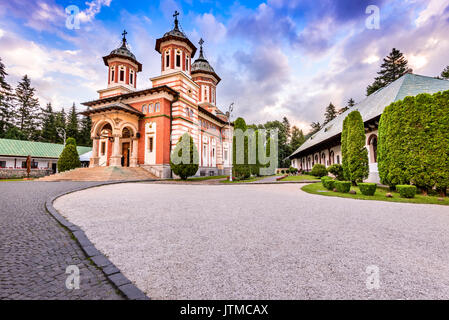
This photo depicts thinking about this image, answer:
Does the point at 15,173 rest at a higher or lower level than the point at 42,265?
higher

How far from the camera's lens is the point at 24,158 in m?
29.5

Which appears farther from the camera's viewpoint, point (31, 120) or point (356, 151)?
point (31, 120)

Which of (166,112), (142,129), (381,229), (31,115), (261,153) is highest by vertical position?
(31,115)

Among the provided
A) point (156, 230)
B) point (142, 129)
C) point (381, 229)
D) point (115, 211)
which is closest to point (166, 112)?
point (142, 129)

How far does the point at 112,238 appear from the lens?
12.4 feet

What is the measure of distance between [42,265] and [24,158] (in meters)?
38.7

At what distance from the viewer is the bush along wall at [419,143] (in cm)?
957

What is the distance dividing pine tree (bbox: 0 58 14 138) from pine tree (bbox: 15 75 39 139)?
193 centimetres

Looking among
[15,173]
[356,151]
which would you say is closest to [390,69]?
[356,151]

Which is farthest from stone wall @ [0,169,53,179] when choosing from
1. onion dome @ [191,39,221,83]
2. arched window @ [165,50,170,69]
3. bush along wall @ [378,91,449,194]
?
bush along wall @ [378,91,449,194]

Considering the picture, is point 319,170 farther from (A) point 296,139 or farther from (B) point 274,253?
(A) point 296,139
